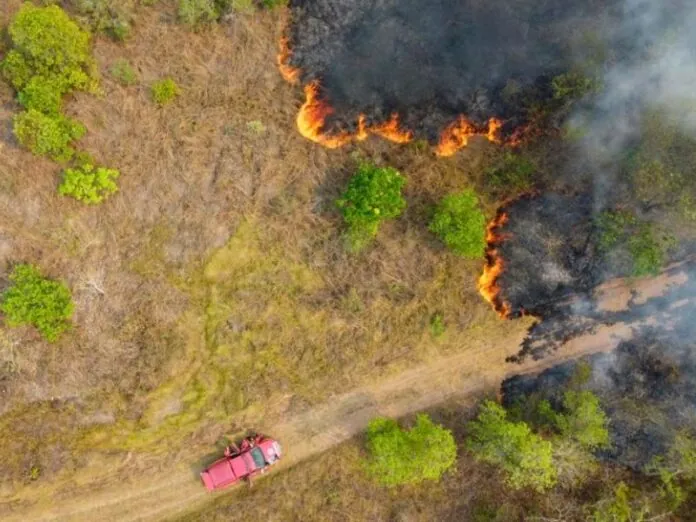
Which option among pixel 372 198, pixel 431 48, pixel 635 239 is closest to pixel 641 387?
pixel 635 239

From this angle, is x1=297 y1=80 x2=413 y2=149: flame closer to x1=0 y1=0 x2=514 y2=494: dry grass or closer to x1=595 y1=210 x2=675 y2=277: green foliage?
x1=0 y1=0 x2=514 y2=494: dry grass

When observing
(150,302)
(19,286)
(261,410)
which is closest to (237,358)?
(261,410)

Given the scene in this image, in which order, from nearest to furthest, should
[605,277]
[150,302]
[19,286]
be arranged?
[19,286] → [150,302] → [605,277]

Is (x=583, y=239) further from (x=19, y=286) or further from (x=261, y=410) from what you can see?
(x=19, y=286)

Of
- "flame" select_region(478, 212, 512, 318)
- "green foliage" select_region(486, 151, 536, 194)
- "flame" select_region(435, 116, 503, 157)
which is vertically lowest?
"flame" select_region(478, 212, 512, 318)

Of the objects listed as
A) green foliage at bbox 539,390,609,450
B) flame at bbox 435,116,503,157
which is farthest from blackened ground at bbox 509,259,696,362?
flame at bbox 435,116,503,157

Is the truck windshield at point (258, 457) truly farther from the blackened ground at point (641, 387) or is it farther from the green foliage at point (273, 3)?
the green foliage at point (273, 3)
